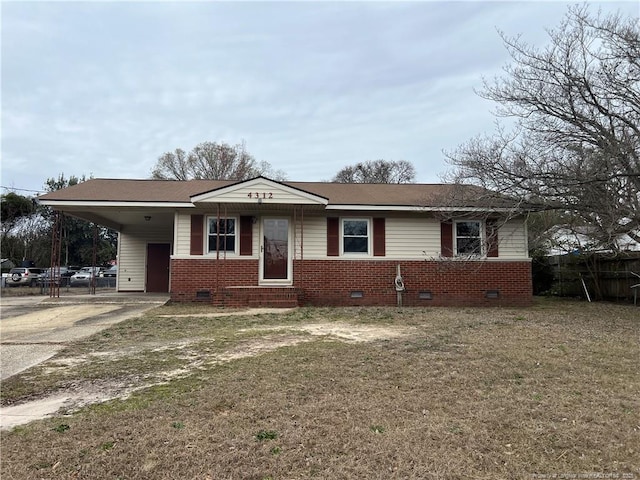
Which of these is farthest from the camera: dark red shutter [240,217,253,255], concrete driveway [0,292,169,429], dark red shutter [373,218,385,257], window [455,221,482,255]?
window [455,221,482,255]

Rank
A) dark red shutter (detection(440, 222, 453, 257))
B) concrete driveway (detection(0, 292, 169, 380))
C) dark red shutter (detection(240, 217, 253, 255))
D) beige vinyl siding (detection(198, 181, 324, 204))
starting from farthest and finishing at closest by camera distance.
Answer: dark red shutter (detection(440, 222, 453, 257))
dark red shutter (detection(240, 217, 253, 255))
beige vinyl siding (detection(198, 181, 324, 204))
concrete driveway (detection(0, 292, 169, 380))

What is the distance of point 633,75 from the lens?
10.7 meters

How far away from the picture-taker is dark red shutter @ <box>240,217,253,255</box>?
539 inches

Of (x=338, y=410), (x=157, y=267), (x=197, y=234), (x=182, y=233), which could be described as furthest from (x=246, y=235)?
(x=338, y=410)

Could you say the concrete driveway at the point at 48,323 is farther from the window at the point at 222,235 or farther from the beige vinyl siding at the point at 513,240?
the beige vinyl siding at the point at 513,240

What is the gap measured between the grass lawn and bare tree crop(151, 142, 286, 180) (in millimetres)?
35880

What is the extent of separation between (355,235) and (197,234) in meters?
4.74

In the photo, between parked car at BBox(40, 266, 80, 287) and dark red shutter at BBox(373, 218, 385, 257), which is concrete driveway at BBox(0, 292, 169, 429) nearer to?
parked car at BBox(40, 266, 80, 287)

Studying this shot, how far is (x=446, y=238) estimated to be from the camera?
14383mm

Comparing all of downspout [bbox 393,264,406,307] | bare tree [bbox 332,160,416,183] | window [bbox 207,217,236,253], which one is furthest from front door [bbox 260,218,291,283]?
bare tree [bbox 332,160,416,183]

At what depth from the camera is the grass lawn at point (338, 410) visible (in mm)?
3008

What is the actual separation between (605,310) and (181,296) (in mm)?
11887

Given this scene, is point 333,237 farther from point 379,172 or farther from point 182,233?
point 379,172

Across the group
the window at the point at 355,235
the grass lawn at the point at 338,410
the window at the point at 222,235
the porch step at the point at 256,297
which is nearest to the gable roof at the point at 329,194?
the window at the point at 355,235
